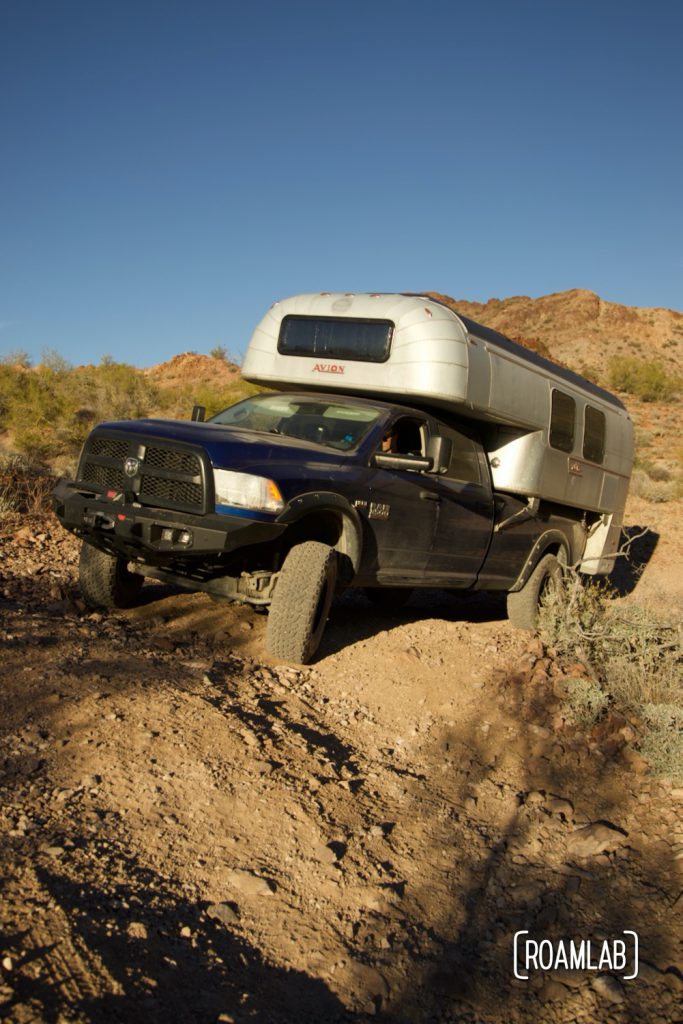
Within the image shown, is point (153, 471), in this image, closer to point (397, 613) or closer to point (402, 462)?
point (402, 462)

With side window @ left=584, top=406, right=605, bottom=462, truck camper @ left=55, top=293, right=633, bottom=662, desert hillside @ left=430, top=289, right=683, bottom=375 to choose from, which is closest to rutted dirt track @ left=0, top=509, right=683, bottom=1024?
truck camper @ left=55, top=293, right=633, bottom=662

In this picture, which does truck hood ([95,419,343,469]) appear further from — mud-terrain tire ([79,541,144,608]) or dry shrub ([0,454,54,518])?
dry shrub ([0,454,54,518])

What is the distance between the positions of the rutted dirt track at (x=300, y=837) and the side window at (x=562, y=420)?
9.57 ft

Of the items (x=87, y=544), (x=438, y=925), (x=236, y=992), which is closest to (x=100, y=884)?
(x=236, y=992)

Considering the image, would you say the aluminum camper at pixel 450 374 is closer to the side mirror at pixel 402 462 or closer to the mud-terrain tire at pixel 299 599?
the side mirror at pixel 402 462

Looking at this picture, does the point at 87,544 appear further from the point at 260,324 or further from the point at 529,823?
the point at 529,823

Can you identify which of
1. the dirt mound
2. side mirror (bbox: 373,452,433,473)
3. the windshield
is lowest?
Result: side mirror (bbox: 373,452,433,473)

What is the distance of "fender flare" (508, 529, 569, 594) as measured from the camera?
827cm

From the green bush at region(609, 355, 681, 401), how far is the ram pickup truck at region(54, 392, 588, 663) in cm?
2591

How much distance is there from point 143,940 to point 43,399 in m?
15.5

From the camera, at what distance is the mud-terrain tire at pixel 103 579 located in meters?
6.40

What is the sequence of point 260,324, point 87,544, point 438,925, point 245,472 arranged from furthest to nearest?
point 260,324 < point 87,544 < point 245,472 < point 438,925

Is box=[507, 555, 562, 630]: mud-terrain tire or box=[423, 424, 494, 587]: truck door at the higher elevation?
box=[423, 424, 494, 587]: truck door

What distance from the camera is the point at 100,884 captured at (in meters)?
3.08
